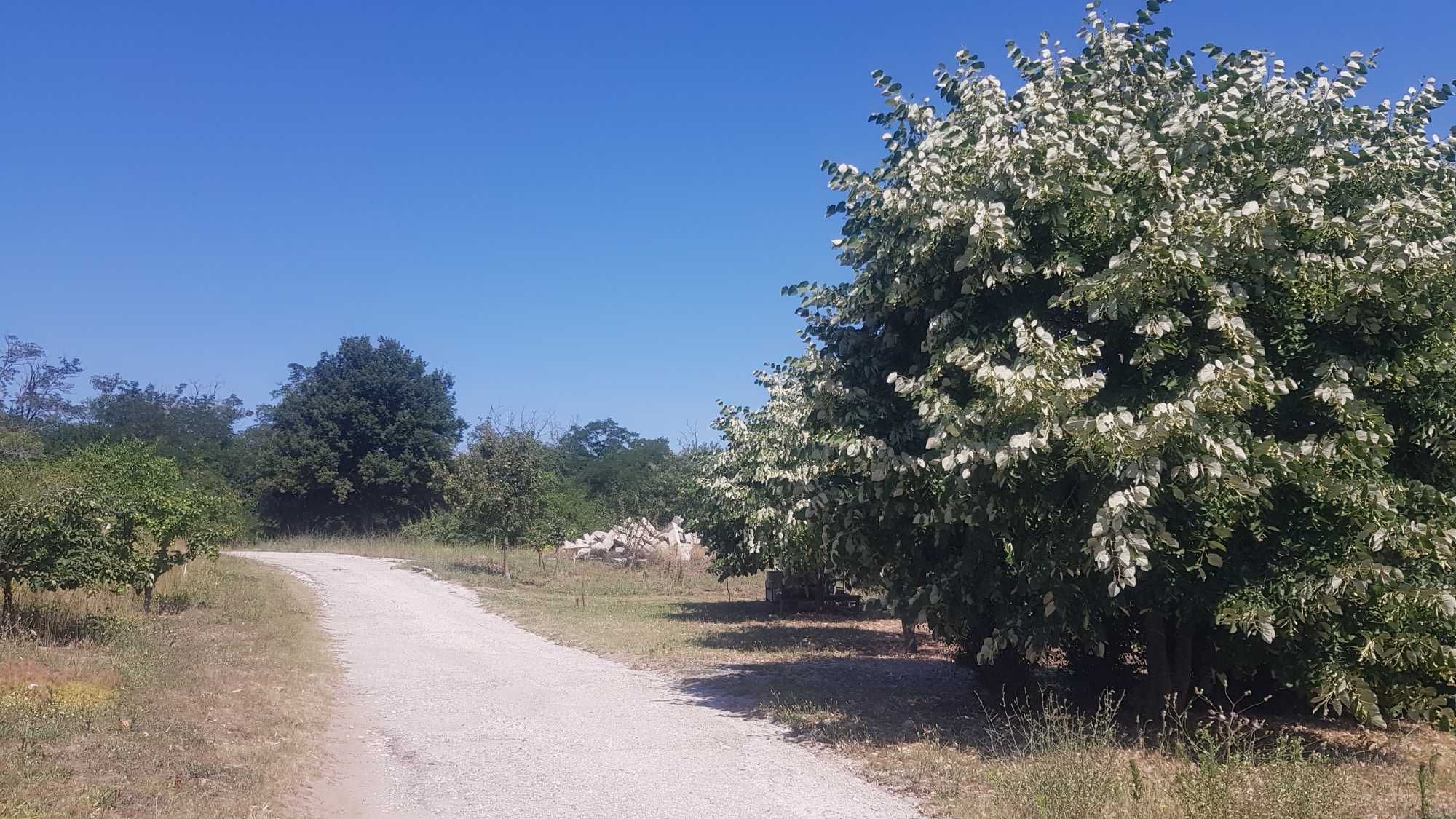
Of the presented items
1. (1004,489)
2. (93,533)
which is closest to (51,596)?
(93,533)

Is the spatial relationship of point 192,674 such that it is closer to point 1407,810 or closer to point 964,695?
point 964,695

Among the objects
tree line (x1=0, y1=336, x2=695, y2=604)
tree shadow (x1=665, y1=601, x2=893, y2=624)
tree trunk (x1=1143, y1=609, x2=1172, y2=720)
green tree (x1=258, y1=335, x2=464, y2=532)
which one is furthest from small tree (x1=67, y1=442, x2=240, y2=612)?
green tree (x1=258, y1=335, x2=464, y2=532)

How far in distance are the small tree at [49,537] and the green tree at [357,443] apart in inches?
1582

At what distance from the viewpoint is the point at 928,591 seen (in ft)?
29.1

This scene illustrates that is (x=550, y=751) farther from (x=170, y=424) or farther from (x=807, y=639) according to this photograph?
(x=170, y=424)

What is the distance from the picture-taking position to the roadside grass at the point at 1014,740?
627cm

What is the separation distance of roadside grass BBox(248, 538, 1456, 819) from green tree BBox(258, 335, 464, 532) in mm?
36468

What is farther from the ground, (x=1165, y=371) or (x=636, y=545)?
(x=1165, y=371)

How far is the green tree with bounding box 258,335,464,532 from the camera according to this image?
5241cm

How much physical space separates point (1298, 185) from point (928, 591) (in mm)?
4289

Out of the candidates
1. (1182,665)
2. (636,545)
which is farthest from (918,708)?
(636,545)

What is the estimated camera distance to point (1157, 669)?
9242mm

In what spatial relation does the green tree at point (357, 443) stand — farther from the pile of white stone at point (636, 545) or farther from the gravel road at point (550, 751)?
the gravel road at point (550, 751)

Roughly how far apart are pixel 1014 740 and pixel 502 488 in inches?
1022
